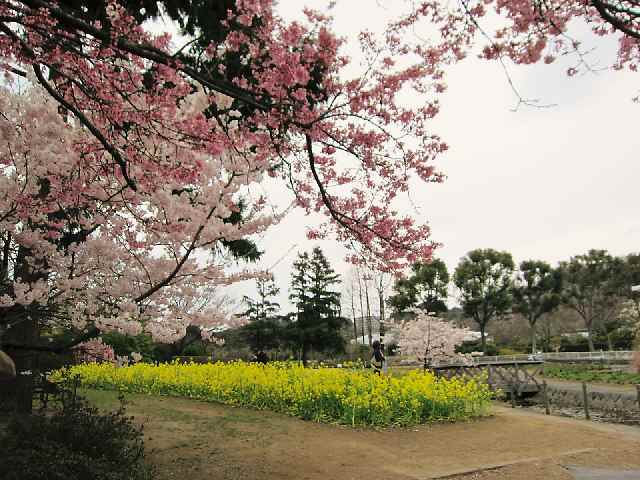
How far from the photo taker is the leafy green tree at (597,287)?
39.8m

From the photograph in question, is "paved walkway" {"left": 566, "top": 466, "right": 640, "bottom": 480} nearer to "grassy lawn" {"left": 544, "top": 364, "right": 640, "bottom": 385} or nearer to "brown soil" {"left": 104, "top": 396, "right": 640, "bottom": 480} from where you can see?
"brown soil" {"left": 104, "top": 396, "right": 640, "bottom": 480}

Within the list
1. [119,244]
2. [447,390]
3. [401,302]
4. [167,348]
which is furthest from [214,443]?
[401,302]

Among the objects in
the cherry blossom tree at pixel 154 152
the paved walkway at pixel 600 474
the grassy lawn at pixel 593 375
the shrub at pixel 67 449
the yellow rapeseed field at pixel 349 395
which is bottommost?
the grassy lawn at pixel 593 375

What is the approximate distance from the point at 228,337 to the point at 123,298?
108ft

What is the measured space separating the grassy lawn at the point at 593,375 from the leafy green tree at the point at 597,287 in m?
16.7

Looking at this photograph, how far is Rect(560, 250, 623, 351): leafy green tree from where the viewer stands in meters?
39.8

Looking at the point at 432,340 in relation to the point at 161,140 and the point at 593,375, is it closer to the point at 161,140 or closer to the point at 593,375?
the point at 593,375

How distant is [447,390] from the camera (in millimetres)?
10031

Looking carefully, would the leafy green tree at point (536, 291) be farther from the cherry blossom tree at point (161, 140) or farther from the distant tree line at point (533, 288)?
the cherry blossom tree at point (161, 140)

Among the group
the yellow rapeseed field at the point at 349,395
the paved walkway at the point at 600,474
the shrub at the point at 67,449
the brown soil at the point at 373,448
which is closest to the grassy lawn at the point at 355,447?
the brown soil at the point at 373,448

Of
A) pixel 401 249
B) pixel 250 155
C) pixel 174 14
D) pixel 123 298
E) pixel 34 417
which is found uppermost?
pixel 174 14

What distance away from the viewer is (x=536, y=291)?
142 ft

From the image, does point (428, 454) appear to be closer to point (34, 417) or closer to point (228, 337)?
point (34, 417)

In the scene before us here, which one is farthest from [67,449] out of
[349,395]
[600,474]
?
[349,395]
